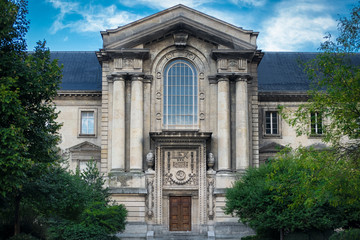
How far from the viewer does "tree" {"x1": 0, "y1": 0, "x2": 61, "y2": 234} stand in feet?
81.1

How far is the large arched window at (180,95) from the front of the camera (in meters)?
43.3

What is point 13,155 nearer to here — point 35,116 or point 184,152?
point 35,116

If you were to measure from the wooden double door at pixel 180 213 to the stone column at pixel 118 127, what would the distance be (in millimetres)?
4670

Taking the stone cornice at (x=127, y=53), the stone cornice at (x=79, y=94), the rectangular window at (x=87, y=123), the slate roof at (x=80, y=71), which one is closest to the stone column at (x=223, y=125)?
the stone cornice at (x=127, y=53)

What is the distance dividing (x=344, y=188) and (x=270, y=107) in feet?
83.5

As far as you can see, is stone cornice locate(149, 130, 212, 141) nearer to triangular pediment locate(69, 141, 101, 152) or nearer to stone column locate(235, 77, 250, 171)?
stone column locate(235, 77, 250, 171)

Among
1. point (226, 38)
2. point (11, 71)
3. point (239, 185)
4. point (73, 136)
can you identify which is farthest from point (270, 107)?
point (11, 71)

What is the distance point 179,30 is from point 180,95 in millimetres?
4819

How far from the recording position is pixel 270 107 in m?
48.2

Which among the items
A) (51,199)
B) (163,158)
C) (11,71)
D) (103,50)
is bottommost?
(51,199)

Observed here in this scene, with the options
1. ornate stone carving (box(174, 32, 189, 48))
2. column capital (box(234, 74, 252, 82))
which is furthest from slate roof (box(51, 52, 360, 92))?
ornate stone carving (box(174, 32, 189, 48))

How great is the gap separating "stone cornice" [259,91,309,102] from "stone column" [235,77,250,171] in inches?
204

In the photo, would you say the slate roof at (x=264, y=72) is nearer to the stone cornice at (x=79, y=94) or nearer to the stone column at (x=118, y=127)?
the stone cornice at (x=79, y=94)

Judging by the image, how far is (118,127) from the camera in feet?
138
